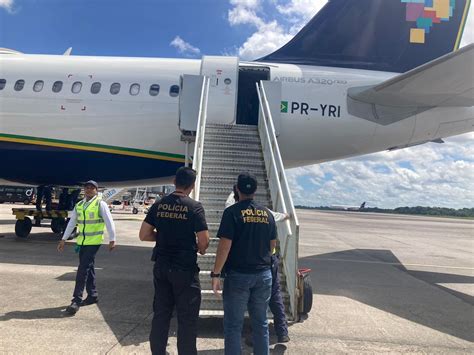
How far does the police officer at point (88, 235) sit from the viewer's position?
596 centimetres

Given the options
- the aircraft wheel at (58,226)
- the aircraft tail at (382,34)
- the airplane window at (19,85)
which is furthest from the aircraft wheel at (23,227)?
the aircraft tail at (382,34)

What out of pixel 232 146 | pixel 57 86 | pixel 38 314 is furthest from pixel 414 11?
pixel 38 314

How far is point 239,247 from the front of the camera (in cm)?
391

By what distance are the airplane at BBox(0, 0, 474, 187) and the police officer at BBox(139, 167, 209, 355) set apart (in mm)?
6508

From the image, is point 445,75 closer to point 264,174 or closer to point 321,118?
point 321,118

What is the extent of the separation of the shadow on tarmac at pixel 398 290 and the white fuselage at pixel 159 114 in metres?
3.30

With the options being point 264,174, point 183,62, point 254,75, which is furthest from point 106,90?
point 264,174

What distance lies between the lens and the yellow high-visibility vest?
19.8ft

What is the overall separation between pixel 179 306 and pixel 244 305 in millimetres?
669

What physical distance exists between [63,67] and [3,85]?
1829mm

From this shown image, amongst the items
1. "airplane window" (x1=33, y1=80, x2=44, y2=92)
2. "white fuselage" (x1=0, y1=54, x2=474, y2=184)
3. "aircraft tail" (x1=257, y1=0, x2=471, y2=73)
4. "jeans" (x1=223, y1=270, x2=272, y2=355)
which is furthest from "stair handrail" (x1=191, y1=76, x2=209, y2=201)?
"airplane window" (x1=33, y1=80, x2=44, y2=92)

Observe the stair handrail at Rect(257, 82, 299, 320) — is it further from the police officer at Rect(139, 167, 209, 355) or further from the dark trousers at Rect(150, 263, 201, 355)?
the dark trousers at Rect(150, 263, 201, 355)

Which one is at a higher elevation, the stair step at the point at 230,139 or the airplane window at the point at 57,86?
the airplane window at the point at 57,86

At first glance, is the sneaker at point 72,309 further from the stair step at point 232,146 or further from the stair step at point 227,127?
the stair step at point 227,127
